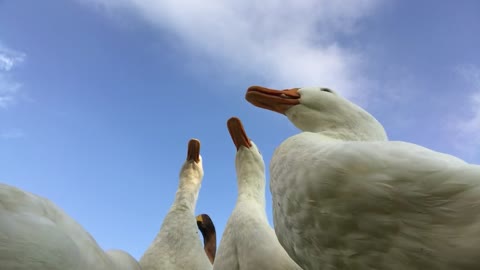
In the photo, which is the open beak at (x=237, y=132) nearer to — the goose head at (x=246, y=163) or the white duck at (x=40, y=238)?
the goose head at (x=246, y=163)

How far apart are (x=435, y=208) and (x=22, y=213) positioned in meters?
2.02

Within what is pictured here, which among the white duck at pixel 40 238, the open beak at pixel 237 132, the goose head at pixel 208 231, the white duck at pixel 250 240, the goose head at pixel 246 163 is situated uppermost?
the open beak at pixel 237 132

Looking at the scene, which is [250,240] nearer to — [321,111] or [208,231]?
[321,111]

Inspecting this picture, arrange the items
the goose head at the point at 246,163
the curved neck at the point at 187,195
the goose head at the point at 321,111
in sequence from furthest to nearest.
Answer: the curved neck at the point at 187,195, the goose head at the point at 246,163, the goose head at the point at 321,111

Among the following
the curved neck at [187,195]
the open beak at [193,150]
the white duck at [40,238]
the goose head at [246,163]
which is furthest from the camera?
the open beak at [193,150]

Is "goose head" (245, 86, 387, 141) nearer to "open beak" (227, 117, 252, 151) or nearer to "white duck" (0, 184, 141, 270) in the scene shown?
"open beak" (227, 117, 252, 151)

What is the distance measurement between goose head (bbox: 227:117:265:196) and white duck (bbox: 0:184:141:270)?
2.97m

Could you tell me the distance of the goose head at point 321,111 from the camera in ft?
12.6

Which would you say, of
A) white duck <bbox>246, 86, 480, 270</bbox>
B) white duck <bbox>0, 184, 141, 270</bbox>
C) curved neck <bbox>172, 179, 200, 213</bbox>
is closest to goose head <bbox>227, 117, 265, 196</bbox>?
curved neck <bbox>172, 179, 200, 213</bbox>

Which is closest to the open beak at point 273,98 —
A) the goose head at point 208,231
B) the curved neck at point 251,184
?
the curved neck at point 251,184

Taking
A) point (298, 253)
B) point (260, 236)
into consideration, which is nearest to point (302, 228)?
point (298, 253)

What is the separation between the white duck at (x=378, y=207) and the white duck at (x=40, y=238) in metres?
1.18

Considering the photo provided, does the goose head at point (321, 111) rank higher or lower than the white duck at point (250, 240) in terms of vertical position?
higher

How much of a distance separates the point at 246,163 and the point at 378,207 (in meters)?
3.67
